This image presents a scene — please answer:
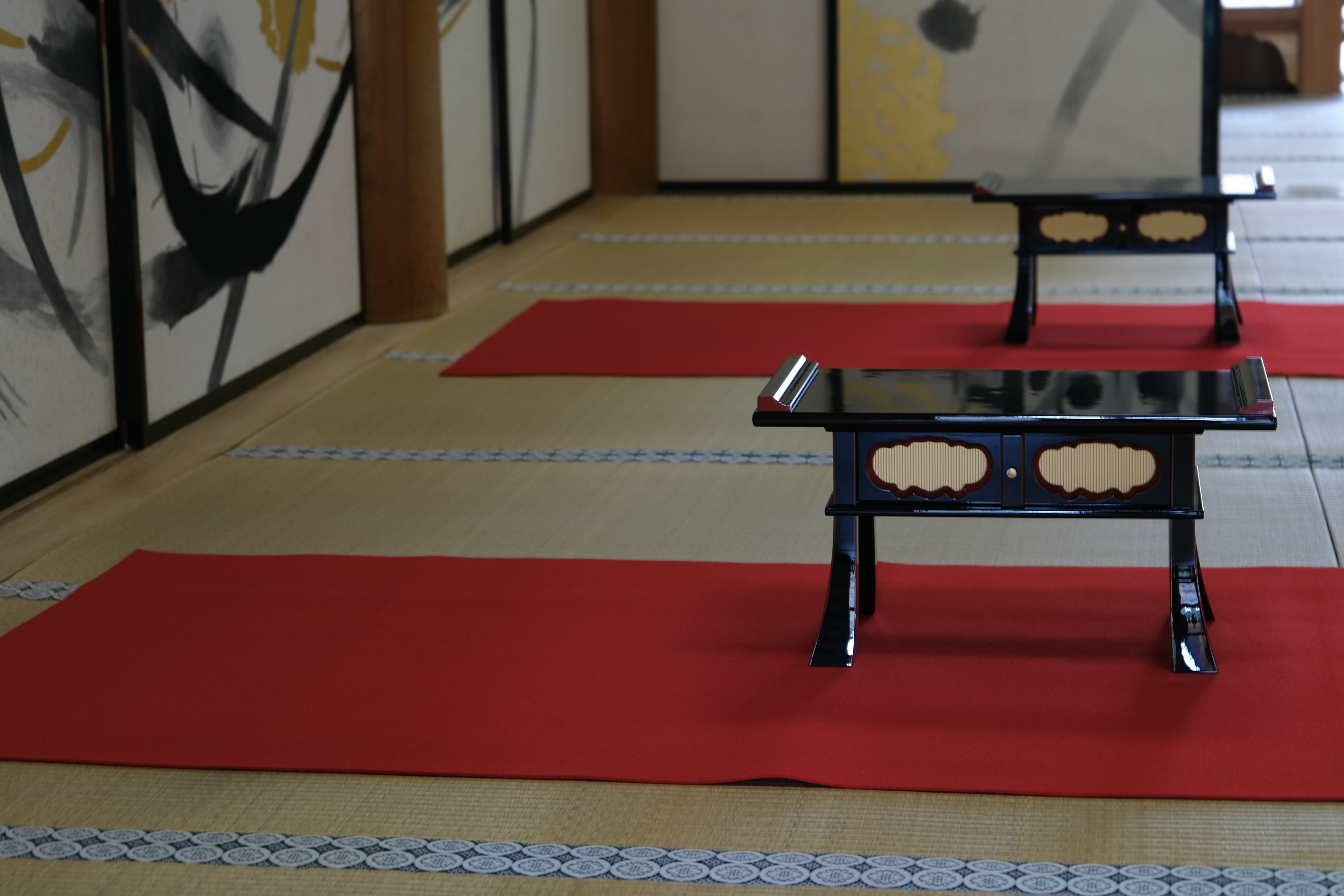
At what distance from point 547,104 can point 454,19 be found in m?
1.30

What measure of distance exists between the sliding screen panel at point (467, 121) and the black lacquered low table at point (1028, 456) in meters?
3.75

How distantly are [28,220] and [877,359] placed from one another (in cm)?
220

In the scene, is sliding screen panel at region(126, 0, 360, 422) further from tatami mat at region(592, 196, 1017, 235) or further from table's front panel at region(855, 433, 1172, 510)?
tatami mat at region(592, 196, 1017, 235)

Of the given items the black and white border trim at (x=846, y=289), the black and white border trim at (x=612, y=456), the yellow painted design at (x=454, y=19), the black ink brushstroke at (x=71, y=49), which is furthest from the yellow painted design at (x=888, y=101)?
the black ink brushstroke at (x=71, y=49)

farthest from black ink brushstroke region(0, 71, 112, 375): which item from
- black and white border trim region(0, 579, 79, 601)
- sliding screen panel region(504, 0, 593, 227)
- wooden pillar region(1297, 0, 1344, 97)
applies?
wooden pillar region(1297, 0, 1344, 97)

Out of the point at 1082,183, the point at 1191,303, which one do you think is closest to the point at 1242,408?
the point at 1082,183

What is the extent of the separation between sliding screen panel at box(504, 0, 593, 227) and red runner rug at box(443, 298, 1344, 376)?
173 cm

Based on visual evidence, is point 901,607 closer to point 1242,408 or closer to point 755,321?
point 1242,408

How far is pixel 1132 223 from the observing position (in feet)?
14.7

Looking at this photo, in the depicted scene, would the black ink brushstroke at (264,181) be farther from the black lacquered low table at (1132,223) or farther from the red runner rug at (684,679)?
the black lacquered low table at (1132,223)

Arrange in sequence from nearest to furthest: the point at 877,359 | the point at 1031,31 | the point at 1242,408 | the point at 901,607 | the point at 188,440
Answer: the point at 1242,408 → the point at 901,607 → the point at 188,440 → the point at 877,359 → the point at 1031,31

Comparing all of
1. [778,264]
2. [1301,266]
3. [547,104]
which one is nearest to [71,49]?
[778,264]

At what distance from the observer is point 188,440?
151 inches

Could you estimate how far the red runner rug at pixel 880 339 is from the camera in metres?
4.39
